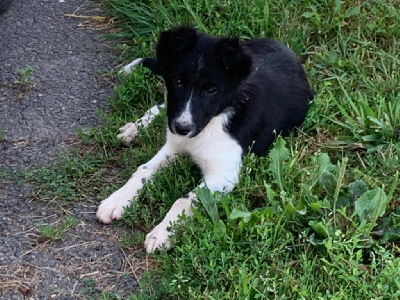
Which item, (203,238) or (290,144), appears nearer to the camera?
(203,238)

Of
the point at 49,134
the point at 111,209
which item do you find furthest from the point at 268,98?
the point at 49,134

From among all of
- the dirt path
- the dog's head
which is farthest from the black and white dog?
the dirt path

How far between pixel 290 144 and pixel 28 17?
120 inches

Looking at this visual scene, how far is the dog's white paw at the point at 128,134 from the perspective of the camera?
4738 mm

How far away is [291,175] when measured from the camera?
412 cm

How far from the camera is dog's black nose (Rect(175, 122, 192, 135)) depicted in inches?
155

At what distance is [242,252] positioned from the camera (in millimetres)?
3531

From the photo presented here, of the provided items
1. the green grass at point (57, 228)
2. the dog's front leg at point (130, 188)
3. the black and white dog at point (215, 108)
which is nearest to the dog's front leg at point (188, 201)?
the black and white dog at point (215, 108)

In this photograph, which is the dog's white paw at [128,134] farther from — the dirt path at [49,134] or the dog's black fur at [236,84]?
the dog's black fur at [236,84]

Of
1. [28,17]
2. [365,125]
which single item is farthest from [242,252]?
[28,17]

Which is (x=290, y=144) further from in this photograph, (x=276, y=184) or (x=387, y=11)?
(x=387, y=11)

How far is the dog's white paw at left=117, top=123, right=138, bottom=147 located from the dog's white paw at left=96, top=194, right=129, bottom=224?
Answer: 26.6 inches

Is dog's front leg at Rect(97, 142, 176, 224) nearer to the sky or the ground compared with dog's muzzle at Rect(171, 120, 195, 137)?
nearer to the ground

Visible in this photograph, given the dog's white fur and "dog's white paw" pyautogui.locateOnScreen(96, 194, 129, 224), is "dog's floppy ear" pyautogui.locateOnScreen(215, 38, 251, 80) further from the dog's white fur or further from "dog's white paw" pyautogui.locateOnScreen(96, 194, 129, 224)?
"dog's white paw" pyautogui.locateOnScreen(96, 194, 129, 224)
